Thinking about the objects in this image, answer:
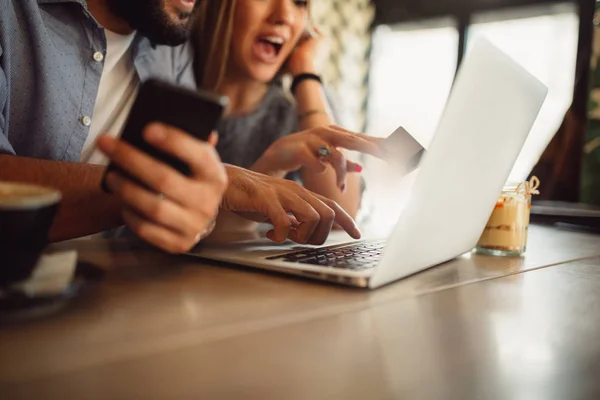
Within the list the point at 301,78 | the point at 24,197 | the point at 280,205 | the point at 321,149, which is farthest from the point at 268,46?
the point at 24,197

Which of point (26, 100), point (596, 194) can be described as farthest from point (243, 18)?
point (596, 194)

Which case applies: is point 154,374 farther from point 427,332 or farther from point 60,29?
point 60,29

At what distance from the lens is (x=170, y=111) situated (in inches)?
18.5

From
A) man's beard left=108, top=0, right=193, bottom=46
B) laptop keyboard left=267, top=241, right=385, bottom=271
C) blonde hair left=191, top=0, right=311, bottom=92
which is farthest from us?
blonde hair left=191, top=0, right=311, bottom=92

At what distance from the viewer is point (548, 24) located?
11.0 ft

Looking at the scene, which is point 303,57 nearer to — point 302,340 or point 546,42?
point 302,340

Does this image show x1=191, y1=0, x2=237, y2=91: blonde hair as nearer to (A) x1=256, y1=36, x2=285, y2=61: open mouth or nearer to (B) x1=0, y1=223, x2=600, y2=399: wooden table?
(A) x1=256, y1=36, x2=285, y2=61: open mouth

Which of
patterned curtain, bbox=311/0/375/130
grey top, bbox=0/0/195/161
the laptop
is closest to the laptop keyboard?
the laptop

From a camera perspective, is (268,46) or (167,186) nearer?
(167,186)

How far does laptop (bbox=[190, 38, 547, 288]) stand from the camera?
1.65ft

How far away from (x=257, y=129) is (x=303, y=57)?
0.27 m

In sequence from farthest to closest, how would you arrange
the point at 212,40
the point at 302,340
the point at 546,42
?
1. the point at 546,42
2. the point at 212,40
3. the point at 302,340

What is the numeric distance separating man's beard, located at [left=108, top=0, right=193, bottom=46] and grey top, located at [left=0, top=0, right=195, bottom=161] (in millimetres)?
134

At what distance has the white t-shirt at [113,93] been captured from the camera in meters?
1.24
